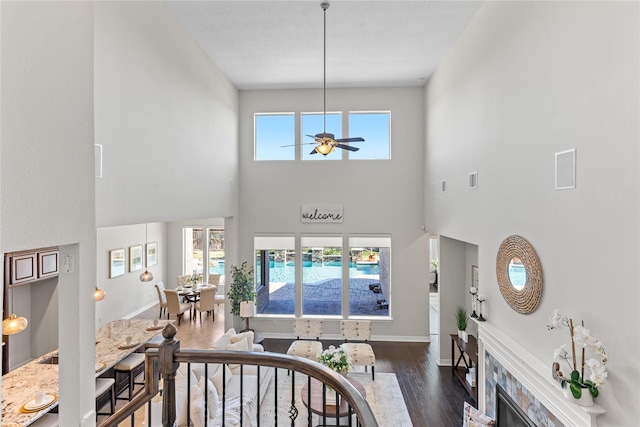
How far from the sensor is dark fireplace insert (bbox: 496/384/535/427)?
3.25 m

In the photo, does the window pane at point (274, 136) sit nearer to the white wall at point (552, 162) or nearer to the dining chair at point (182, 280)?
the white wall at point (552, 162)

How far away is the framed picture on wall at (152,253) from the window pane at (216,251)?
1.65m

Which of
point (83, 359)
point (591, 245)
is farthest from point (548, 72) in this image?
point (83, 359)

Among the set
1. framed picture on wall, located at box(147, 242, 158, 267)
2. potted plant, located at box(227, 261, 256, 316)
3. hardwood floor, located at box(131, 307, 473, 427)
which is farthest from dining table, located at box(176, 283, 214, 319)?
potted plant, located at box(227, 261, 256, 316)

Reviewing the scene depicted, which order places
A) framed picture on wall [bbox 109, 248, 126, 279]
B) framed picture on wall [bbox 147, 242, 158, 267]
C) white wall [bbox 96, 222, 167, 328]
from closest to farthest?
white wall [bbox 96, 222, 167, 328], framed picture on wall [bbox 109, 248, 126, 279], framed picture on wall [bbox 147, 242, 158, 267]

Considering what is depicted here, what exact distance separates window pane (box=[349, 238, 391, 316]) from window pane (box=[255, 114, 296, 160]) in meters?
2.77

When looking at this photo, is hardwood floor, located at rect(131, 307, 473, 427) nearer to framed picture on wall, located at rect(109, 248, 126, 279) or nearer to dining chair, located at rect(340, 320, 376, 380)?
dining chair, located at rect(340, 320, 376, 380)

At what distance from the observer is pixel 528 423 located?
3.14 m

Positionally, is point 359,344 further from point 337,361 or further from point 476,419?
point 476,419

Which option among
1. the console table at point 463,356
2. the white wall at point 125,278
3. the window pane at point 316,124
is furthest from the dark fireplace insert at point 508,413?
the white wall at point 125,278

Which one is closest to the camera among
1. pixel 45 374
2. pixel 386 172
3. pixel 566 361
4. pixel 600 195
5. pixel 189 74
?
pixel 600 195

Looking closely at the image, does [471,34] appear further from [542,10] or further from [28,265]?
[28,265]

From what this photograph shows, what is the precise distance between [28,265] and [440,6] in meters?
7.54

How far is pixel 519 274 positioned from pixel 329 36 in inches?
176
